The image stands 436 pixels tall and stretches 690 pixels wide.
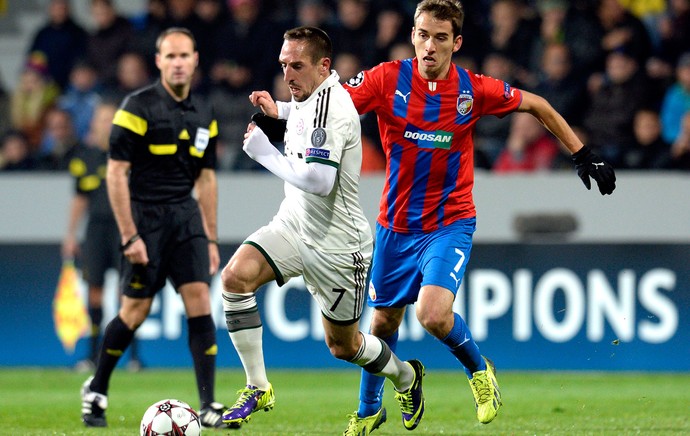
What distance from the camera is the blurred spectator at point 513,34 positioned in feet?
41.7

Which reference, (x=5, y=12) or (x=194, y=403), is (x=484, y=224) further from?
(x=5, y=12)

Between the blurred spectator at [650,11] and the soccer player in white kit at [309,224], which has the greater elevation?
the blurred spectator at [650,11]

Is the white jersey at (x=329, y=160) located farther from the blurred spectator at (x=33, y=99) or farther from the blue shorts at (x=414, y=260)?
the blurred spectator at (x=33, y=99)

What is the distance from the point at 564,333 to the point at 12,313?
508 centimetres

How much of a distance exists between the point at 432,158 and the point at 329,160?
939 mm

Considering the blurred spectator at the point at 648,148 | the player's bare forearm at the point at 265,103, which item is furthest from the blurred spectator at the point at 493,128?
the player's bare forearm at the point at 265,103

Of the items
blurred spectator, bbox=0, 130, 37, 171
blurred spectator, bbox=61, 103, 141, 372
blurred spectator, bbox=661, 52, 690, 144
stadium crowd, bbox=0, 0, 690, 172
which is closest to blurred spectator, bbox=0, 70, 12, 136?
stadium crowd, bbox=0, 0, 690, 172

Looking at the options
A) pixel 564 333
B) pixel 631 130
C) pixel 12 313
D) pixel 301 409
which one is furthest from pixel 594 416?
pixel 12 313

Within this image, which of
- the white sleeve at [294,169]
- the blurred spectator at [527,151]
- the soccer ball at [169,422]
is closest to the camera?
the white sleeve at [294,169]

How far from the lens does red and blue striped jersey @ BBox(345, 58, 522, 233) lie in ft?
22.3

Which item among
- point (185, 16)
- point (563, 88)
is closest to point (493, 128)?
point (563, 88)

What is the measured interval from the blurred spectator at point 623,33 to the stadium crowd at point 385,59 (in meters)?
0.01

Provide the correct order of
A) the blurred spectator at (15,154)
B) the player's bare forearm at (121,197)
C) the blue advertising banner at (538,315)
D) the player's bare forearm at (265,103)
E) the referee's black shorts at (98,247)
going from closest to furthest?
1. the player's bare forearm at (265,103)
2. the player's bare forearm at (121,197)
3. the blue advertising banner at (538,315)
4. the referee's black shorts at (98,247)
5. the blurred spectator at (15,154)

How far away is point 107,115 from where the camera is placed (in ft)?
35.7
